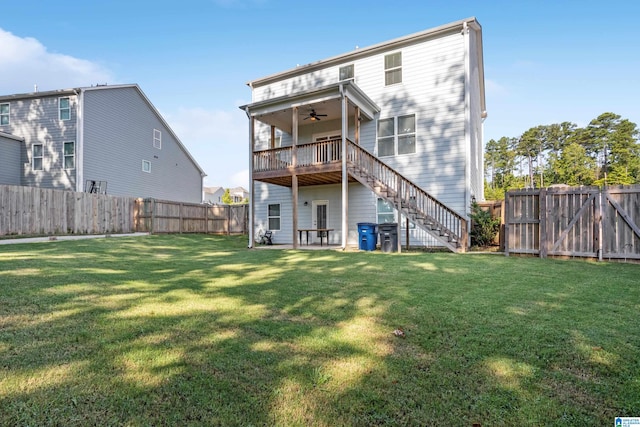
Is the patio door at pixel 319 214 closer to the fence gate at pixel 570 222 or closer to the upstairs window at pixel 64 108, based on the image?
the fence gate at pixel 570 222

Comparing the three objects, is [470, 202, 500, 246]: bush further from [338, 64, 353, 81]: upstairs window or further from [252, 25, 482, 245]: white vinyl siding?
[338, 64, 353, 81]: upstairs window

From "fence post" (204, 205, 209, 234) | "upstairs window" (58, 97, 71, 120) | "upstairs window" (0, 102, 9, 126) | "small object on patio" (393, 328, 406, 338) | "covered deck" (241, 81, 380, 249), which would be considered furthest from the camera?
"fence post" (204, 205, 209, 234)

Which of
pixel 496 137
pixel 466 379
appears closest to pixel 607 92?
pixel 496 137

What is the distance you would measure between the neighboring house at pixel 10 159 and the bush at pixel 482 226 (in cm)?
2382

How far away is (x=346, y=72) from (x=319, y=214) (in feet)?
21.0

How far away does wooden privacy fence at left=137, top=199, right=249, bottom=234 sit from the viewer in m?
17.5

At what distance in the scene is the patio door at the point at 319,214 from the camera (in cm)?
1447

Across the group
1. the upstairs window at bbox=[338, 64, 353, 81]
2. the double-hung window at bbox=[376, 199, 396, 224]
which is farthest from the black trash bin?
the upstairs window at bbox=[338, 64, 353, 81]

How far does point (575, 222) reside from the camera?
26.5ft

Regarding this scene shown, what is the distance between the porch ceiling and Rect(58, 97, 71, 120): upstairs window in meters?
12.0

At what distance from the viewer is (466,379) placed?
221 cm

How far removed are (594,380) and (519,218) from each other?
760cm

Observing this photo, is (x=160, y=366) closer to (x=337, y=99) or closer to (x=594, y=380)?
(x=594, y=380)

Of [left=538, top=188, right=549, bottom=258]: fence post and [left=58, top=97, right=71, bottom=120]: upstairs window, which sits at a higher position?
[left=58, top=97, right=71, bottom=120]: upstairs window
